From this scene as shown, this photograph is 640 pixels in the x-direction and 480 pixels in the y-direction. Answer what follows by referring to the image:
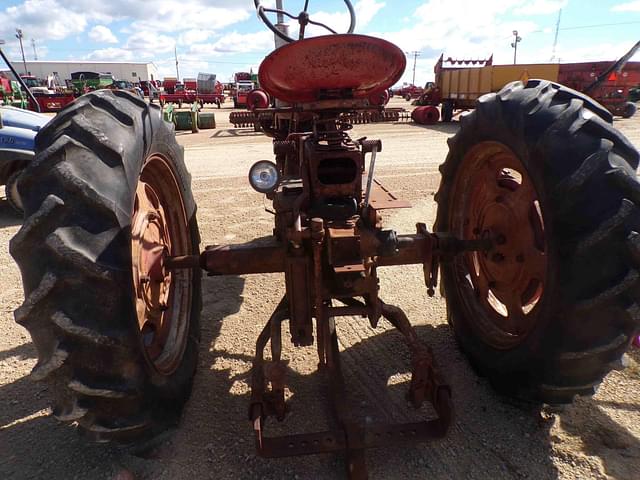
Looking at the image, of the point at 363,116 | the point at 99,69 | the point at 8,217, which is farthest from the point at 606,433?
the point at 99,69

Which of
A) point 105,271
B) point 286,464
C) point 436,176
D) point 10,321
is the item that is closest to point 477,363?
point 286,464

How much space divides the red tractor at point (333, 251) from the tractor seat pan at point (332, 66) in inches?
0.5

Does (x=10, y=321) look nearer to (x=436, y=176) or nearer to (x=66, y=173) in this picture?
(x=66, y=173)

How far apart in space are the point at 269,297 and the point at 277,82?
75.1 inches

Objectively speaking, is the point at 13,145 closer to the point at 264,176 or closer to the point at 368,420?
the point at 264,176

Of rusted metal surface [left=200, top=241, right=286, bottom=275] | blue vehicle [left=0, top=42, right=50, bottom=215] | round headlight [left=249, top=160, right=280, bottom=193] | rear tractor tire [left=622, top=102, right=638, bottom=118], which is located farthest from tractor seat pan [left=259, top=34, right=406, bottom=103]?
rear tractor tire [left=622, top=102, right=638, bottom=118]

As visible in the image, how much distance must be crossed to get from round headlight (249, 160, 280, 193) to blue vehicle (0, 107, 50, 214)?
4551mm

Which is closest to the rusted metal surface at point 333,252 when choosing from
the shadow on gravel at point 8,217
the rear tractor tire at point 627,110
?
the shadow on gravel at point 8,217

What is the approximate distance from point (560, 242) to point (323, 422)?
4.95ft

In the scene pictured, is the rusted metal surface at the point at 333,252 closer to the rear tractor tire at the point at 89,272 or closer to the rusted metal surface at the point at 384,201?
the rusted metal surface at the point at 384,201

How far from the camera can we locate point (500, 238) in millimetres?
2682

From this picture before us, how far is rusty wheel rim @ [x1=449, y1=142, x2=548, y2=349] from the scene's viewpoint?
A: 8.24ft

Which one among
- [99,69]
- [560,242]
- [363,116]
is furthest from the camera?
[99,69]

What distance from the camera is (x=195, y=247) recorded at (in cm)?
314
